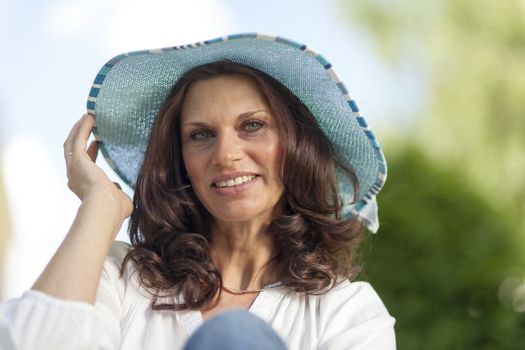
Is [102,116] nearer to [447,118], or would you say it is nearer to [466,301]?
[466,301]

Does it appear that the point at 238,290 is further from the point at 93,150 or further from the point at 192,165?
the point at 93,150

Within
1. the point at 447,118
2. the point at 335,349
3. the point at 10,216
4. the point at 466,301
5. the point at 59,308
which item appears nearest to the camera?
the point at 59,308

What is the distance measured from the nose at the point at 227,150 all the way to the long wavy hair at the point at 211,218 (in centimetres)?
18

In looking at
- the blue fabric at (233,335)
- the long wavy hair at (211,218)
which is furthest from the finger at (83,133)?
the blue fabric at (233,335)

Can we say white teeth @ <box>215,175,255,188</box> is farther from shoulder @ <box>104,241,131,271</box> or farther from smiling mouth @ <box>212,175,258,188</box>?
shoulder @ <box>104,241,131,271</box>

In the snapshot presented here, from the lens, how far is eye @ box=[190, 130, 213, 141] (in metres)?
3.00

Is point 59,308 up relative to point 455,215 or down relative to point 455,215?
up

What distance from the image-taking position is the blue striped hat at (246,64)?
2965 mm

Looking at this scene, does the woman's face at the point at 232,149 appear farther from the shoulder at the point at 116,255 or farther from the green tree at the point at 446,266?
the green tree at the point at 446,266

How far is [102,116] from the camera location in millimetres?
3117

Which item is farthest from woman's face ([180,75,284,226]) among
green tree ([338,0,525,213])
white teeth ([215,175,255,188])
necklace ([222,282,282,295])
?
green tree ([338,0,525,213])

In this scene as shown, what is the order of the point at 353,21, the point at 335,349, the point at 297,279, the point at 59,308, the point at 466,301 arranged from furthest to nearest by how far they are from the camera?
the point at 353,21
the point at 466,301
the point at 297,279
the point at 335,349
the point at 59,308

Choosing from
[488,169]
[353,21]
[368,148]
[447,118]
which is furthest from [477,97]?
[368,148]

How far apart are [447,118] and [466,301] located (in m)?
2.80
